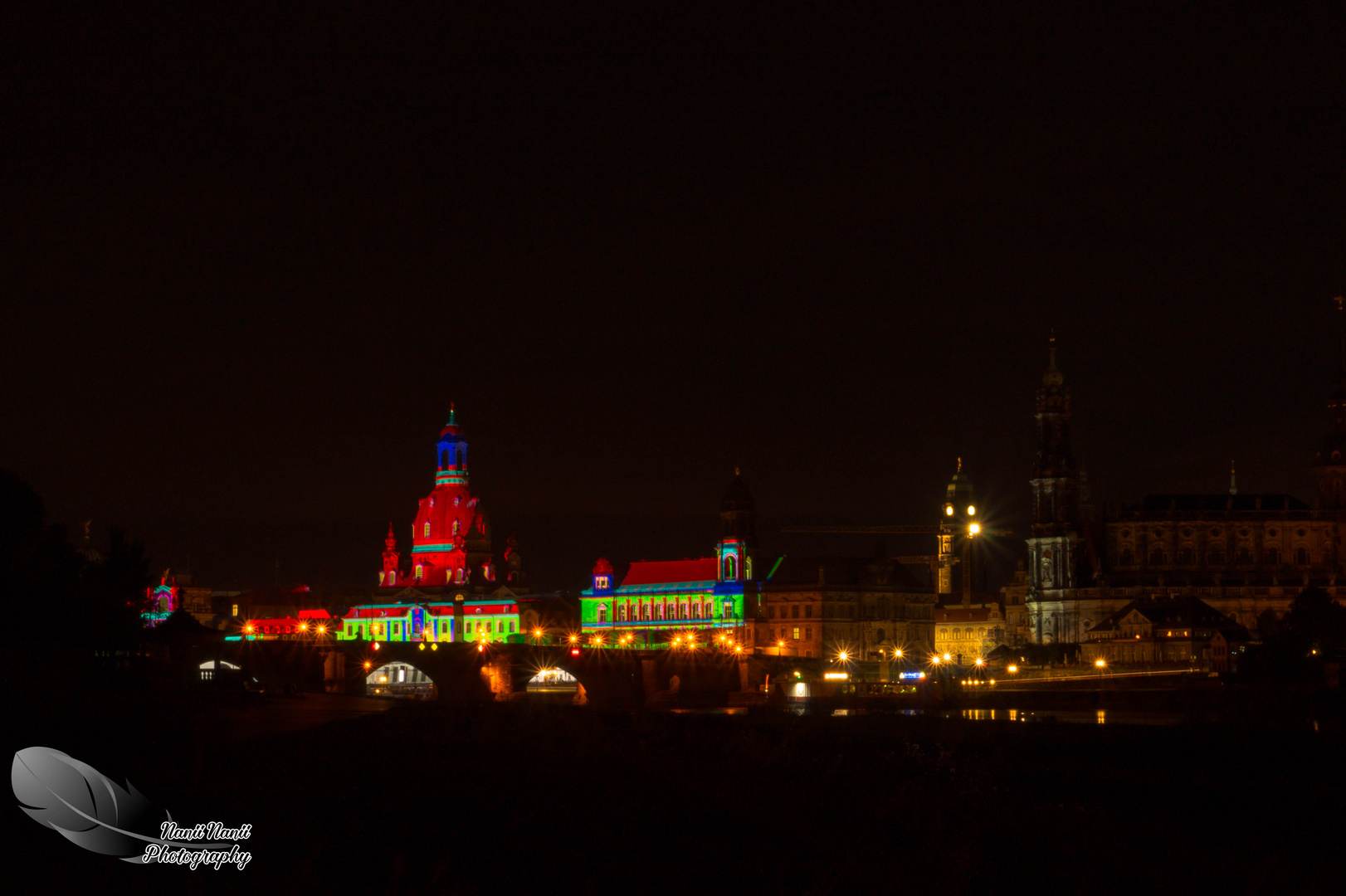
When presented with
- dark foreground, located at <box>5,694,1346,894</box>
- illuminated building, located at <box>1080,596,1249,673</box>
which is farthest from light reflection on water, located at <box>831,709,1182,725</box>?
illuminated building, located at <box>1080,596,1249,673</box>

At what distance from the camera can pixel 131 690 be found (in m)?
66.8

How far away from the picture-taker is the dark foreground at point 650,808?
96.2ft

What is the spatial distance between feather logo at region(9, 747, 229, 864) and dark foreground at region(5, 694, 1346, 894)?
0.37m

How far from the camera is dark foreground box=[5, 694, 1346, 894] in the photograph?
29328mm

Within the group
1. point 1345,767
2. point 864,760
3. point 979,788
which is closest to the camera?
point 979,788

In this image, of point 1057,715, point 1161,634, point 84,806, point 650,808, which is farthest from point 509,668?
point 84,806

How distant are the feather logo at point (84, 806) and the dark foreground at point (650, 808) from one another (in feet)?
1.21

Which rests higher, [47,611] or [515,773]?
[47,611]

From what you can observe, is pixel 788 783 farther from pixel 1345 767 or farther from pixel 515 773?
pixel 1345 767

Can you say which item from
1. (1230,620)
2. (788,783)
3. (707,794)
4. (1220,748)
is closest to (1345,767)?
(1220,748)

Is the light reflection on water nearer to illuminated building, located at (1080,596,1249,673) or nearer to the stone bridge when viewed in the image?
the stone bridge

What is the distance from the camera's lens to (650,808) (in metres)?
40.7

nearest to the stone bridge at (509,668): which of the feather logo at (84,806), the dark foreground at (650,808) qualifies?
the dark foreground at (650,808)

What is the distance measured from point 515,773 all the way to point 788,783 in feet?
36.2
